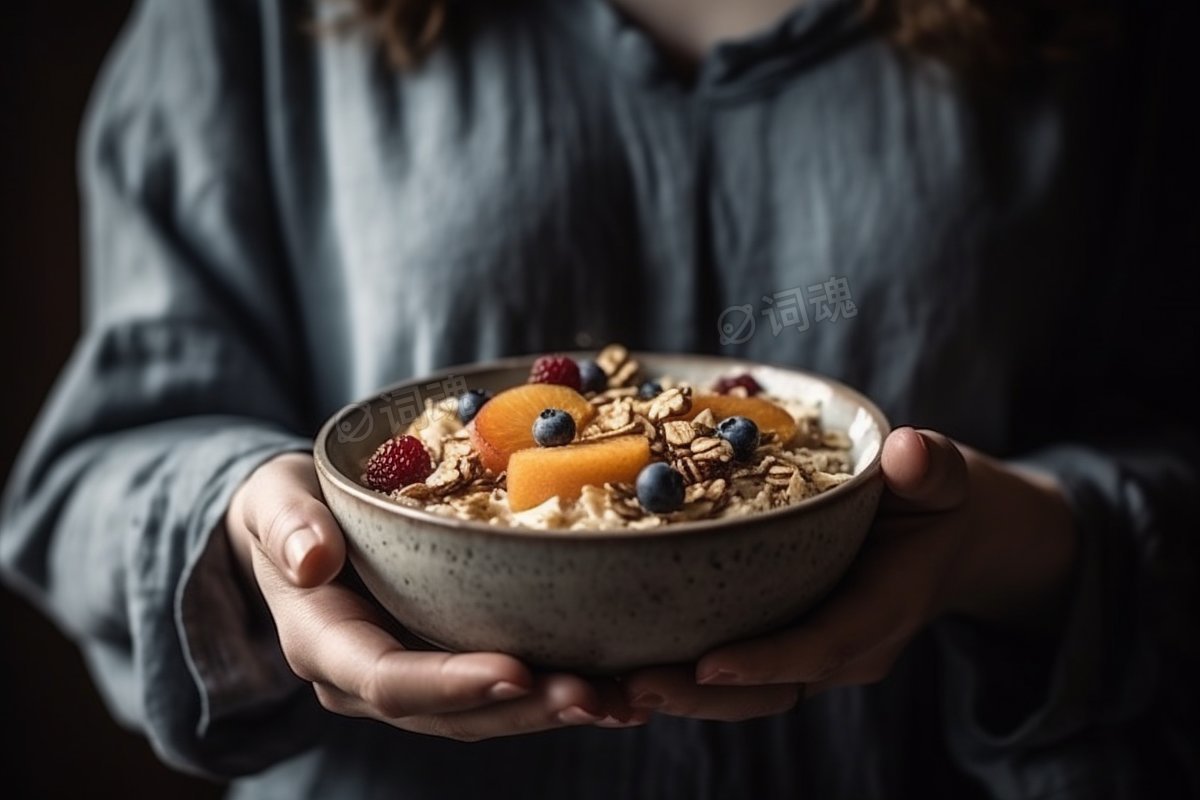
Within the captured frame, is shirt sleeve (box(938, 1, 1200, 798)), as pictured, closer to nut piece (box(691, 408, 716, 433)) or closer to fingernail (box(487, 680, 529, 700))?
nut piece (box(691, 408, 716, 433))

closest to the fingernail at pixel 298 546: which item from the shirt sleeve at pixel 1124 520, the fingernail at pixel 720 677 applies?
the fingernail at pixel 720 677

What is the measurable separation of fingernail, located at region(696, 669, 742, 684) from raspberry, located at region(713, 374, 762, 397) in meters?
0.25

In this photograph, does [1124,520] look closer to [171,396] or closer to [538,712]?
[538,712]

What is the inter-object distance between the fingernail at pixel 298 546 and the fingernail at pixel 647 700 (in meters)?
0.18

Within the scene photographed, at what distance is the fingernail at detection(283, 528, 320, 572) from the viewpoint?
54 centimetres

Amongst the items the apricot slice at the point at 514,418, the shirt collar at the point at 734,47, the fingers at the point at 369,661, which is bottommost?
the fingers at the point at 369,661

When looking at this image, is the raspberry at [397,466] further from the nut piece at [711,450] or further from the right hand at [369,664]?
the nut piece at [711,450]

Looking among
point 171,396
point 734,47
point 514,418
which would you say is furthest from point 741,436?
point 171,396

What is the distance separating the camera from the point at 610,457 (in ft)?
1.90

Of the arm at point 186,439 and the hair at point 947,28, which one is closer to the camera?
the arm at point 186,439

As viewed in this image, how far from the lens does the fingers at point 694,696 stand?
0.54 meters

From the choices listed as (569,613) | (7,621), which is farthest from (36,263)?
(569,613)

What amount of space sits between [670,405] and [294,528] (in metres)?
0.23

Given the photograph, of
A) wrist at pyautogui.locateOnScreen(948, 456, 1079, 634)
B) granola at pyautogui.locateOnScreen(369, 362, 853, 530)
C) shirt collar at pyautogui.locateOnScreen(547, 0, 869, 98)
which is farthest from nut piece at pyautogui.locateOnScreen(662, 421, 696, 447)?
shirt collar at pyautogui.locateOnScreen(547, 0, 869, 98)
